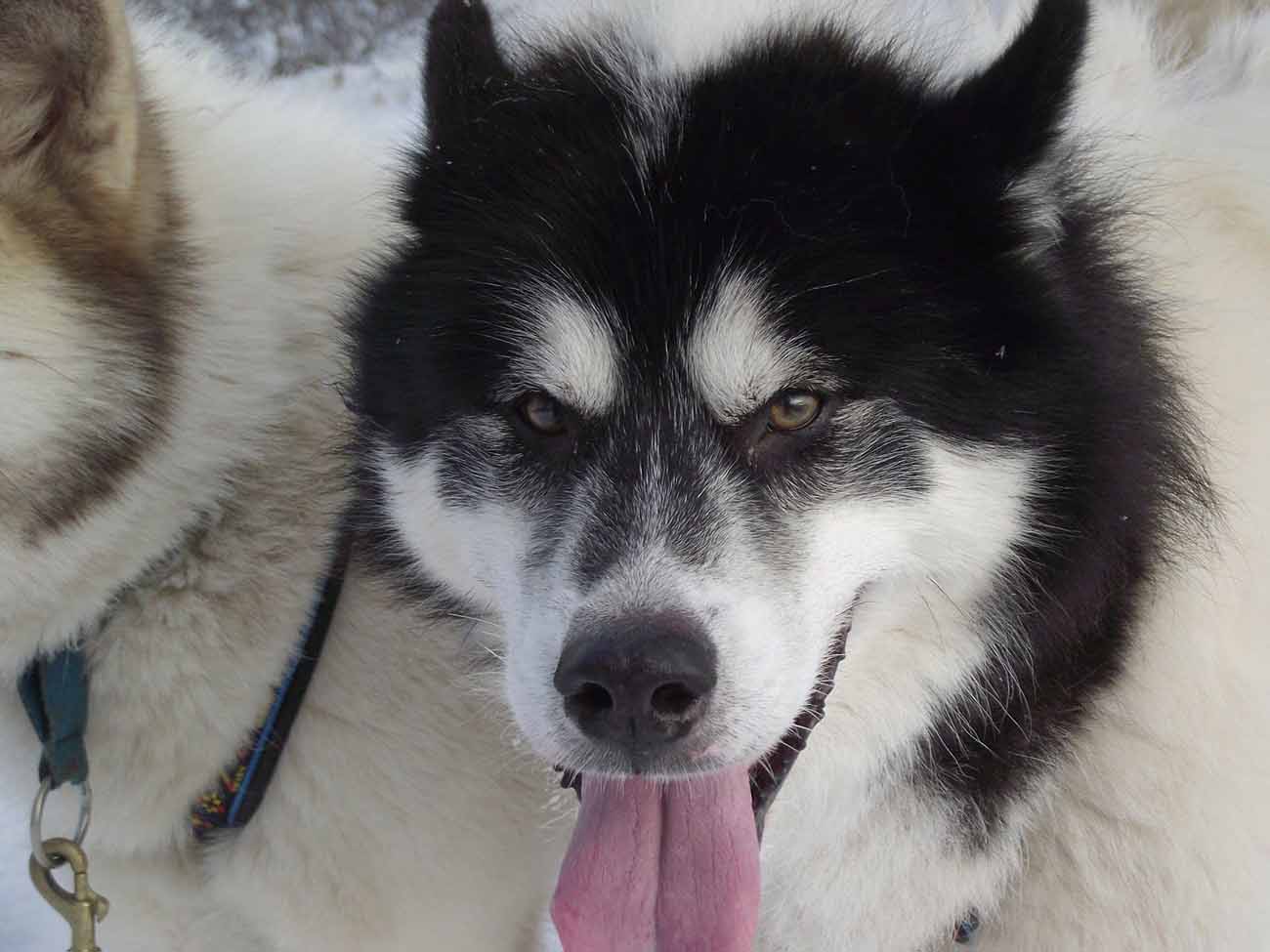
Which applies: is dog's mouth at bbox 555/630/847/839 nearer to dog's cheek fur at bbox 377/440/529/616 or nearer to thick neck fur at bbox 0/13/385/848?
dog's cheek fur at bbox 377/440/529/616

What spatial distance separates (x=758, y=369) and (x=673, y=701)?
40 centimetres

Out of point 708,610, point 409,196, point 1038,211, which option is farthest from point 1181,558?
point 409,196

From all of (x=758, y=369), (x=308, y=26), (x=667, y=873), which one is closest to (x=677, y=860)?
(x=667, y=873)

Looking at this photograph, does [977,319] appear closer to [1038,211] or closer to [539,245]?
[1038,211]

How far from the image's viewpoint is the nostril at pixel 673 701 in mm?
1465

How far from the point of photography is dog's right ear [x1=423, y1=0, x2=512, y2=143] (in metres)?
1.79

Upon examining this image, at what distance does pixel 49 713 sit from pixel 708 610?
3.39ft

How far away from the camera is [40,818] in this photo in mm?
1922

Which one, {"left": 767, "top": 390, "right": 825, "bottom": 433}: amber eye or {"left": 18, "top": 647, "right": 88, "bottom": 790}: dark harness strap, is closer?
{"left": 767, "top": 390, "right": 825, "bottom": 433}: amber eye

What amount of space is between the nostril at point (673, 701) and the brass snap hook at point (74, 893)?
3.15 feet

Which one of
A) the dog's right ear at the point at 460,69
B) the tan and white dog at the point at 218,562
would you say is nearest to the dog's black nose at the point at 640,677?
the tan and white dog at the point at 218,562

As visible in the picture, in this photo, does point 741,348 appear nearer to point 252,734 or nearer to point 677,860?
point 677,860

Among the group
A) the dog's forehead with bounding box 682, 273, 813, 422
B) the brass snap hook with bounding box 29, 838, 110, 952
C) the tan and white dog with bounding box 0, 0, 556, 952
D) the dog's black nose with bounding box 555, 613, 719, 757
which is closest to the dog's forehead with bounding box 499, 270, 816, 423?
the dog's forehead with bounding box 682, 273, 813, 422

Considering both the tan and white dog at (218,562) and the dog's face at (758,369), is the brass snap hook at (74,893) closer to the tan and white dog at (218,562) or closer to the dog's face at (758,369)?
the tan and white dog at (218,562)
